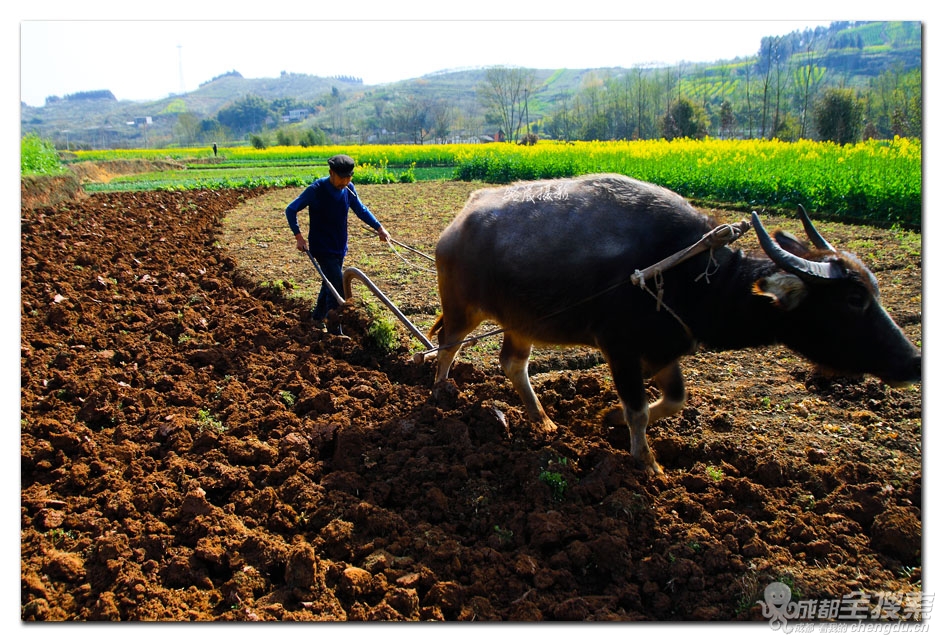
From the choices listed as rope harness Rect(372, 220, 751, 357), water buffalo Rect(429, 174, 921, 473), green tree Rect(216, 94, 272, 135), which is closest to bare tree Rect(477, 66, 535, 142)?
water buffalo Rect(429, 174, 921, 473)

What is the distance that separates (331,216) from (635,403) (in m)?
3.81

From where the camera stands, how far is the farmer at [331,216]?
6.41 meters

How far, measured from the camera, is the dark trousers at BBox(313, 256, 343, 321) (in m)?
6.96

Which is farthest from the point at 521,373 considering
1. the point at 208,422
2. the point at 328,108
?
the point at 328,108

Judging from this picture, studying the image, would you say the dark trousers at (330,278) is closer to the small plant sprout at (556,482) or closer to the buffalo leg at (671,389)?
the small plant sprout at (556,482)

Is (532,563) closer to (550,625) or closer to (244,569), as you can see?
(550,625)

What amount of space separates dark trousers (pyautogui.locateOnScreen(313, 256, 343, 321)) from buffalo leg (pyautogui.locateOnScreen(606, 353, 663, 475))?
11.7 feet

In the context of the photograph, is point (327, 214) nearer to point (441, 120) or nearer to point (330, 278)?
point (330, 278)

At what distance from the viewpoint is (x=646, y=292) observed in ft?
14.1

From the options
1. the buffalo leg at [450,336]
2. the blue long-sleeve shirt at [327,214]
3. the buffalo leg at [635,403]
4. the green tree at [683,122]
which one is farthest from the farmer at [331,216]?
the green tree at [683,122]

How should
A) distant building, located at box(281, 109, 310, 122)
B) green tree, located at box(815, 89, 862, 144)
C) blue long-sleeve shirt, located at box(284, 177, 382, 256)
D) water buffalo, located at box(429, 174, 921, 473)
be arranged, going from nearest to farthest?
water buffalo, located at box(429, 174, 921, 473) → blue long-sleeve shirt, located at box(284, 177, 382, 256) → green tree, located at box(815, 89, 862, 144) → distant building, located at box(281, 109, 310, 122)

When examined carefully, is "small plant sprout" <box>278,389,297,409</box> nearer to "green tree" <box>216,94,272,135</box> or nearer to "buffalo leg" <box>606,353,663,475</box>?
"buffalo leg" <box>606,353,663,475</box>

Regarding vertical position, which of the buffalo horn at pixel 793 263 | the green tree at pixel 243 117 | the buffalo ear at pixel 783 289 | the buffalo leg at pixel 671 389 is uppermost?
the green tree at pixel 243 117

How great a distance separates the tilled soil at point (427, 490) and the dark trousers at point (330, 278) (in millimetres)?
632
